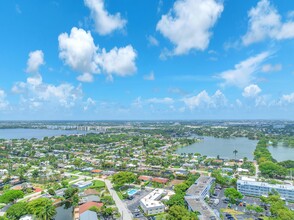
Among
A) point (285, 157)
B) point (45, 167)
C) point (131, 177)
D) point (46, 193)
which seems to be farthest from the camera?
point (285, 157)

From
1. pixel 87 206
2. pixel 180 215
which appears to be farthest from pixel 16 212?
pixel 180 215

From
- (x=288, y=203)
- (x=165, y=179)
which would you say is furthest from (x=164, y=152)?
(x=288, y=203)

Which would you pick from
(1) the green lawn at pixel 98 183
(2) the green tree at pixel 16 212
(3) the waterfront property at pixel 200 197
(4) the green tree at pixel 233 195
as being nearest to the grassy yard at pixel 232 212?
(4) the green tree at pixel 233 195

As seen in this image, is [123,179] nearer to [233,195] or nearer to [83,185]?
[83,185]

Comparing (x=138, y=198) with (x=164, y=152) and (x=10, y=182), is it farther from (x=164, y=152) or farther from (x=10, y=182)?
(x=164, y=152)

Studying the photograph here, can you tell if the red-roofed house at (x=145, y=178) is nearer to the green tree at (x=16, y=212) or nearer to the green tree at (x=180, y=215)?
the green tree at (x=180, y=215)
